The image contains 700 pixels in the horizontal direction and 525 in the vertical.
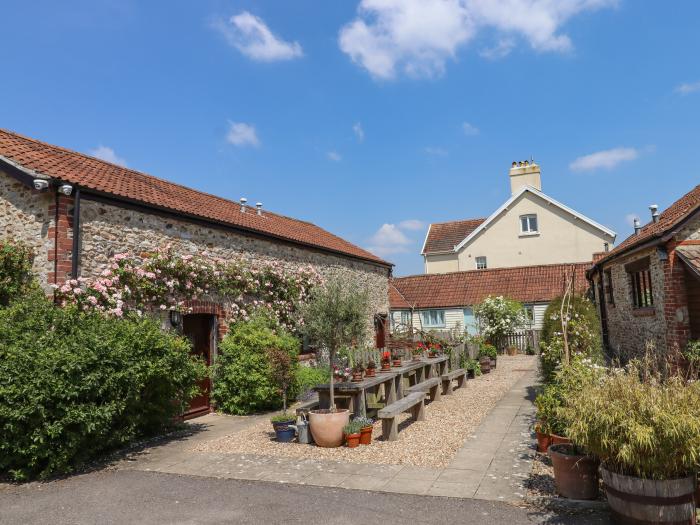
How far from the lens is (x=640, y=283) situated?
12922 mm

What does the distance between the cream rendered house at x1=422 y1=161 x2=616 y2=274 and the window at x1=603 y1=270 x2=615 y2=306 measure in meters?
12.7

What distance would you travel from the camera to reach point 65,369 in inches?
258

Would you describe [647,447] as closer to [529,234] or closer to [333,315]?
[333,315]

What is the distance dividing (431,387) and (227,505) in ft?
22.2

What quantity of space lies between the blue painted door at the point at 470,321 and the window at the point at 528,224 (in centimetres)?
718

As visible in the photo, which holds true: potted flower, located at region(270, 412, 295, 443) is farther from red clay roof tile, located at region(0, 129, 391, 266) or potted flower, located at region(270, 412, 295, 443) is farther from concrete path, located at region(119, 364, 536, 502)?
red clay roof tile, located at region(0, 129, 391, 266)

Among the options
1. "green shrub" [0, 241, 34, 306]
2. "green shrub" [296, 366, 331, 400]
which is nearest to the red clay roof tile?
"green shrub" [0, 241, 34, 306]

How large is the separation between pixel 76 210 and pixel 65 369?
3.38 m

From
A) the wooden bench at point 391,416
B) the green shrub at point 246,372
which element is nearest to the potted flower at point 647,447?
the wooden bench at point 391,416

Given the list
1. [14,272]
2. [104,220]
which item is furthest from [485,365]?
[14,272]

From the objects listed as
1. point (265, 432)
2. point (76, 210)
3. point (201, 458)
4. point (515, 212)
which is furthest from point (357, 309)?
point (515, 212)

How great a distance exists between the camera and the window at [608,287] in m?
16.6

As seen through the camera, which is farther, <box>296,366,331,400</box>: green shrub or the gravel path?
<box>296,366,331,400</box>: green shrub

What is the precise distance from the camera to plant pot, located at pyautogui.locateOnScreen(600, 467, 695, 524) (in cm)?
431
